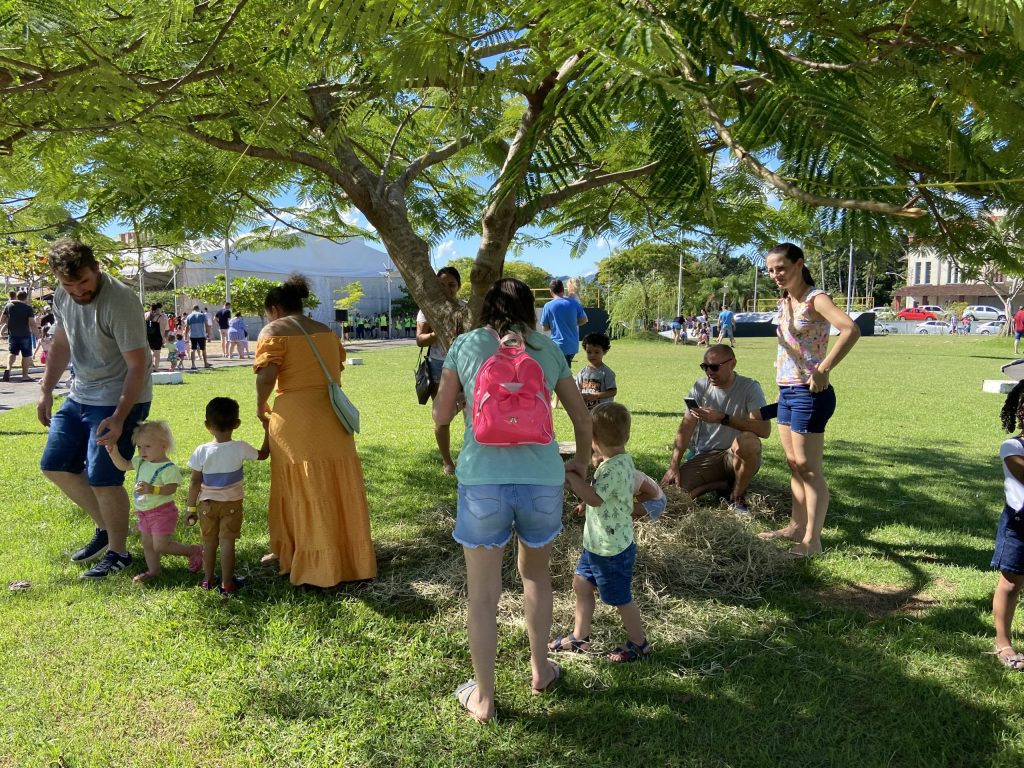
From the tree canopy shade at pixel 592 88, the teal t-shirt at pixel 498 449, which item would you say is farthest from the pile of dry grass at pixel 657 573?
the tree canopy shade at pixel 592 88

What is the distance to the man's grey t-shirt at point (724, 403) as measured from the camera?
17.7 feet

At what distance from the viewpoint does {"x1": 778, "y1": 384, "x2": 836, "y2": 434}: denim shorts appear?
4309 millimetres

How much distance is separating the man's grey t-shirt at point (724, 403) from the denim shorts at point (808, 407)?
2.60ft

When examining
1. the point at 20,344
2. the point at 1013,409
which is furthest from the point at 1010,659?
the point at 20,344

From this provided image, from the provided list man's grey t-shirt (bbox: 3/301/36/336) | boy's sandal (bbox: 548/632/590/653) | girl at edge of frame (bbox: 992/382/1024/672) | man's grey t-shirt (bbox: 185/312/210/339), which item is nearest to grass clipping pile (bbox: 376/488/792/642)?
boy's sandal (bbox: 548/632/590/653)

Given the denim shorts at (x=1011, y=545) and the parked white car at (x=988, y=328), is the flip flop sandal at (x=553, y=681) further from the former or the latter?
the parked white car at (x=988, y=328)

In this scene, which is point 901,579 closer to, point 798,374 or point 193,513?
point 798,374

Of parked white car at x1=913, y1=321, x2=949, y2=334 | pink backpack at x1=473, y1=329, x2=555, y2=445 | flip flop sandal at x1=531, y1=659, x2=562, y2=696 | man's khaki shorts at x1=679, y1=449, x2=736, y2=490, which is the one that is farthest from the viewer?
parked white car at x1=913, y1=321, x2=949, y2=334

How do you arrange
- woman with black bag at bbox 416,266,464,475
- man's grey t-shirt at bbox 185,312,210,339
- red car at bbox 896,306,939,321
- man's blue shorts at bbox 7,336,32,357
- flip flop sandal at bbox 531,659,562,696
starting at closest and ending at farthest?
flip flop sandal at bbox 531,659,562,696 < woman with black bag at bbox 416,266,464,475 < man's blue shorts at bbox 7,336,32,357 < man's grey t-shirt at bbox 185,312,210,339 < red car at bbox 896,306,939,321

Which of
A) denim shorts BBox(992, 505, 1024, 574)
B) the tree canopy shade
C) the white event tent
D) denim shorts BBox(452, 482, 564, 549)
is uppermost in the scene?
the white event tent

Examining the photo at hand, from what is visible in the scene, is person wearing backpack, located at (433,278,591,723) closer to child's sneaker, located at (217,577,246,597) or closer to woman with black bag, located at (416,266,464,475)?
child's sneaker, located at (217,577,246,597)

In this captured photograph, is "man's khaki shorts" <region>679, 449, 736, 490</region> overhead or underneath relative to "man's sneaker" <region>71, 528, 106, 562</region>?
overhead

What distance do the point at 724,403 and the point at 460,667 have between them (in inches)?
122

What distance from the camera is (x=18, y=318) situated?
13.7m
